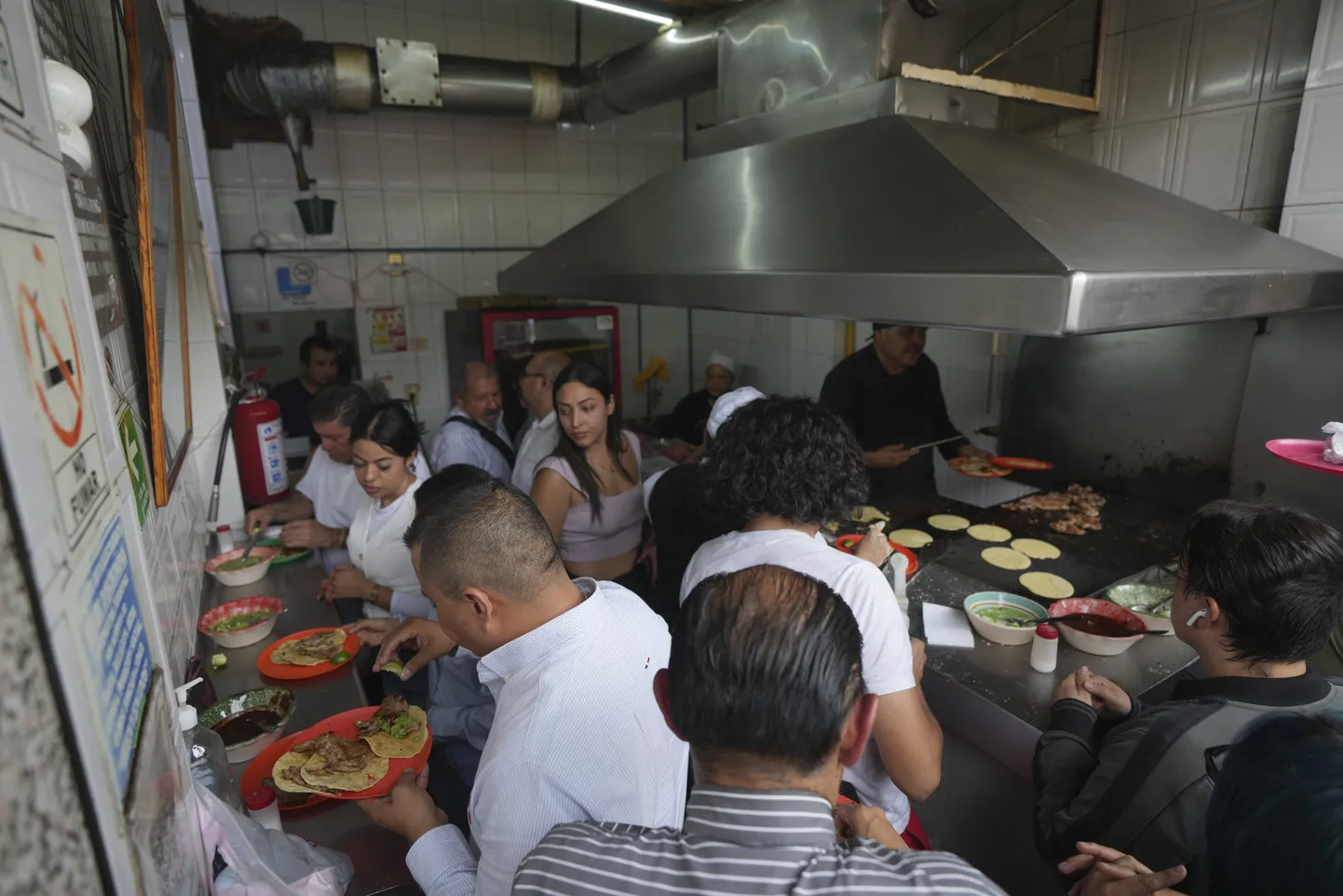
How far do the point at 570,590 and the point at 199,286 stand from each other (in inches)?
96.0

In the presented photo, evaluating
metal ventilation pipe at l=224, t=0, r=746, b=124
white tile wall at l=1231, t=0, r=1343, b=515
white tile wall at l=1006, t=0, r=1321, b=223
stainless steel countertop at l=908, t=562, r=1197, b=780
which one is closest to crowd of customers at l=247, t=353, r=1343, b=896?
stainless steel countertop at l=908, t=562, r=1197, b=780

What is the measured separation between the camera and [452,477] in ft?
6.69

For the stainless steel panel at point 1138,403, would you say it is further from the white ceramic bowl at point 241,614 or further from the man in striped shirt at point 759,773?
the white ceramic bowl at point 241,614

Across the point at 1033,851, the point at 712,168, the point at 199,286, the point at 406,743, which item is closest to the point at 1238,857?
the point at 1033,851

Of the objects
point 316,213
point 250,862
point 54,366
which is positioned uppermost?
point 316,213

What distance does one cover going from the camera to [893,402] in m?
3.54

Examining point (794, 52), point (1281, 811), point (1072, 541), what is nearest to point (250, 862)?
point (1281, 811)

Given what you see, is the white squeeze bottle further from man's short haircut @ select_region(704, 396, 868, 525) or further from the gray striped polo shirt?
man's short haircut @ select_region(704, 396, 868, 525)

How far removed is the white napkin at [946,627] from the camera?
2023 mm

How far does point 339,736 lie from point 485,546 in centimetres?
72

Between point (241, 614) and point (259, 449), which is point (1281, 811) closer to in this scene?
point (241, 614)

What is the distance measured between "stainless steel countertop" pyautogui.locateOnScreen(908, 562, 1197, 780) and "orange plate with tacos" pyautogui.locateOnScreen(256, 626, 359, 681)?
5.43 ft

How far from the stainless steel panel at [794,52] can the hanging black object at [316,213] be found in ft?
8.50

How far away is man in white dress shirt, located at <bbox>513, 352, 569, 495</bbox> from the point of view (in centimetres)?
299
